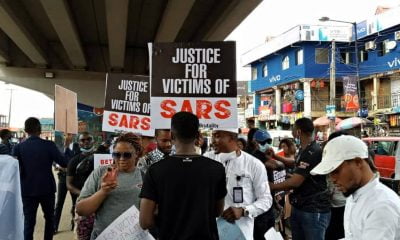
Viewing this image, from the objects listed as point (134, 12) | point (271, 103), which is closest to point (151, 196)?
point (134, 12)

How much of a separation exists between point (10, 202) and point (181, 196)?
5.78ft

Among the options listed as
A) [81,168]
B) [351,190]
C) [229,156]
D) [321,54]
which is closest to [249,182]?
[229,156]

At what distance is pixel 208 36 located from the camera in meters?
13.8

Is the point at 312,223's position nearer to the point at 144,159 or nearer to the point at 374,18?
the point at 144,159

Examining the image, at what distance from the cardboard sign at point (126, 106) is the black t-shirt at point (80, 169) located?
67 centimetres

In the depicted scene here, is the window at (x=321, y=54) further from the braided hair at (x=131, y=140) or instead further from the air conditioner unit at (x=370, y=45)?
the braided hair at (x=131, y=140)

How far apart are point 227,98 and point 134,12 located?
9446 millimetres

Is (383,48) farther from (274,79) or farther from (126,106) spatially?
(126,106)

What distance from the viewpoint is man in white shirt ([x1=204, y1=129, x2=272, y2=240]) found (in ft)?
12.8

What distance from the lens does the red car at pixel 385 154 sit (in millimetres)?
14695

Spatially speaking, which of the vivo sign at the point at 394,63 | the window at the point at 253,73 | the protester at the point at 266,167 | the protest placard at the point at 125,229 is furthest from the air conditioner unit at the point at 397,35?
the protest placard at the point at 125,229

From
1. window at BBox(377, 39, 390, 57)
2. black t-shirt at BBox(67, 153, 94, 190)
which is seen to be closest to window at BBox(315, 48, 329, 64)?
window at BBox(377, 39, 390, 57)

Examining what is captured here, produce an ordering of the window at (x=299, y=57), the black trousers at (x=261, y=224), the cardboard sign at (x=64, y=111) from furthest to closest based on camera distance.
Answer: the window at (x=299, y=57) → the cardboard sign at (x=64, y=111) → the black trousers at (x=261, y=224)

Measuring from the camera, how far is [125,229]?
3.28 m
